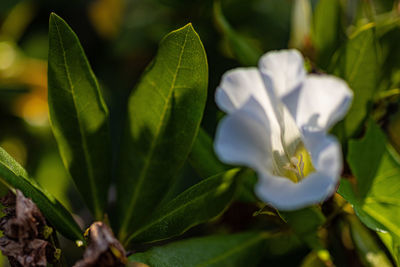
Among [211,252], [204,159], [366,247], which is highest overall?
[204,159]

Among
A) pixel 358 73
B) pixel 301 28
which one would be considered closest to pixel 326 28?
pixel 301 28

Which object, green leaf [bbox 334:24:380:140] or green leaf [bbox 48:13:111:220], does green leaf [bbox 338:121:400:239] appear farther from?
green leaf [bbox 48:13:111:220]

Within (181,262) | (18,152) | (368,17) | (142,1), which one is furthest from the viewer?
(142,1)

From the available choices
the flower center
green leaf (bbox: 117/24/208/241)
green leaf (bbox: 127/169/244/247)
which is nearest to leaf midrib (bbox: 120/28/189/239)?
green leaf (bbox: 117/24/208/241)

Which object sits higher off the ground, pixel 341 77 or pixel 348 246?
pixel 341 77

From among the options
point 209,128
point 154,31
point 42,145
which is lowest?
point 42,145

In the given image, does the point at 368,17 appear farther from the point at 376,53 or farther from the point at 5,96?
the point at 5,96

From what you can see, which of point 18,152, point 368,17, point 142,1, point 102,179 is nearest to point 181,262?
point 102,179

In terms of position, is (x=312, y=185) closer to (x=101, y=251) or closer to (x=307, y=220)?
(x=307, y=220)
